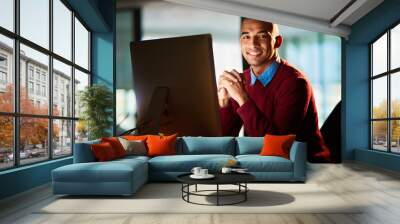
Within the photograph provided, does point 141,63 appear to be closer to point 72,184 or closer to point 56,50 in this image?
point 56,50

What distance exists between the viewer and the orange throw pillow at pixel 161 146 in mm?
6641

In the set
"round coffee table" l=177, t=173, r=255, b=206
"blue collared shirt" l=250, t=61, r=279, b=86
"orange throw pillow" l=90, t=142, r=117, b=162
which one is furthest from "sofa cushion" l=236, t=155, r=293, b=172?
"blue collared shirt" l=250, t=61, r=279, b=86

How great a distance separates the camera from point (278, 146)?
6.40 metres

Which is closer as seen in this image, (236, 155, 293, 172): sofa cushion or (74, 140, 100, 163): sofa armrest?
(74, 140, 100, 163): sofa armrest

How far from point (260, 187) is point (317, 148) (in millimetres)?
3838

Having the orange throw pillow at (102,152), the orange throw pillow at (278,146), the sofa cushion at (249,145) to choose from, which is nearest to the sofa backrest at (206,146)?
the sofa cushion at (249,145)

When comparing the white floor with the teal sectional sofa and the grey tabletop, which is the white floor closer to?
the teal sectional sofa

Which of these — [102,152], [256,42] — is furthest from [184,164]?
[256,42]

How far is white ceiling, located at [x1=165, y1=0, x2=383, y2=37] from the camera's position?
773cm

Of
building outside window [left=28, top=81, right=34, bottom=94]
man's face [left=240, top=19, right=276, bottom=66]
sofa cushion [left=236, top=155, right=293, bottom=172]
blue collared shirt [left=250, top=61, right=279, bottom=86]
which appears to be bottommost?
sofa cushion [left=236, top=155, right=293, bottom=172]

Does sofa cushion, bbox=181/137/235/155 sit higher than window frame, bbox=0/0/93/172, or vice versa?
window frame, bbox=0/0/93/172

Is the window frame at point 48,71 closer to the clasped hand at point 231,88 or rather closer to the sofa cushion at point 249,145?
the clasped hand at point 231,88

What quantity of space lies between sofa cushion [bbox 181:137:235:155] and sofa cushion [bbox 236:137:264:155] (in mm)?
112

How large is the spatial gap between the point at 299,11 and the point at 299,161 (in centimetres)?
365
